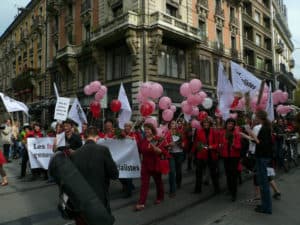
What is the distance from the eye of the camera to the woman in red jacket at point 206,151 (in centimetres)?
703

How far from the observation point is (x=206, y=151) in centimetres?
708

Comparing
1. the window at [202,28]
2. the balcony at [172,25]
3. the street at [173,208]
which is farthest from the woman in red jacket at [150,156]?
the window at [202,28]

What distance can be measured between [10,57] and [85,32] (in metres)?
Result: 27.8

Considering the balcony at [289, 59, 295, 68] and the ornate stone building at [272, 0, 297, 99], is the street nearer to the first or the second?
the ornate stone building at [272, 0, 297, 99]

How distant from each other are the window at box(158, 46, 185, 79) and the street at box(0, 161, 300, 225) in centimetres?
1403

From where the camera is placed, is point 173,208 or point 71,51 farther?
point 71,51

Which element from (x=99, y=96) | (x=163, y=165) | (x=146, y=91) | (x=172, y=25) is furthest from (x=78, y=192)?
(x=172, y=25)

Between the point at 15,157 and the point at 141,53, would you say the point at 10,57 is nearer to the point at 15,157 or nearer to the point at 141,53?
the point at 141,53

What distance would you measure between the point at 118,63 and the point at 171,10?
514cm

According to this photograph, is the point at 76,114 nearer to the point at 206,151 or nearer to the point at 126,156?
the point at 126,156

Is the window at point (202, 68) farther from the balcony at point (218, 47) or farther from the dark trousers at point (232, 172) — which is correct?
the dark trousers at point (232, 172)

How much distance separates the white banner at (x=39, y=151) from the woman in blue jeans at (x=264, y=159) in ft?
19.0

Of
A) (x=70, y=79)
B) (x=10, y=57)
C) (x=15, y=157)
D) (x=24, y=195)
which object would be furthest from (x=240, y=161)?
(x=10, y=57)

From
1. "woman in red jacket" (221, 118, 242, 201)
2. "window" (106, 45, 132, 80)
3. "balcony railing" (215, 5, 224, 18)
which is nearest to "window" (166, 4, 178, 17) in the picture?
"window" (106, 45, 132, 80)
